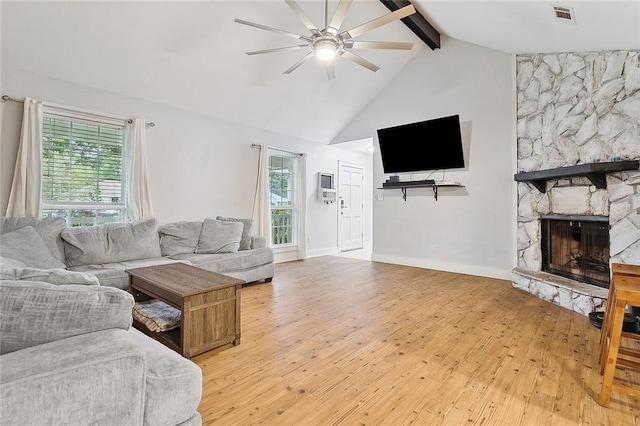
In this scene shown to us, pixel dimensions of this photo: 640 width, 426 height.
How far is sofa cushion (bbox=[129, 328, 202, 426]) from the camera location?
1.03m

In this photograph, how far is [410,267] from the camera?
546 cm

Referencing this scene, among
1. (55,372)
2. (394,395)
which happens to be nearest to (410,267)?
(394,395)

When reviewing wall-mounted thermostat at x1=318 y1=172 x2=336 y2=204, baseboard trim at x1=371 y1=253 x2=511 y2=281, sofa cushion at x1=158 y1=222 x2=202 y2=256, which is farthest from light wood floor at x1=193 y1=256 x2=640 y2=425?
wall-mounted thermostat at x1=318 y1=172 x2=336 y2=204

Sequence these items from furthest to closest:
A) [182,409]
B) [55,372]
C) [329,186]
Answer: [329,186], [182,409], [55,372]

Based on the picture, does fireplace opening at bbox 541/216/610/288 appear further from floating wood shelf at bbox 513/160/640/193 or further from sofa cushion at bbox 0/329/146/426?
sofa cushion at bbox 0/329/146/426

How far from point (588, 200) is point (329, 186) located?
4.48 meters

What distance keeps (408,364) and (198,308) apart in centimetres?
152

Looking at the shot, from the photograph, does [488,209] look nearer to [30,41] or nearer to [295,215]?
[295,215]

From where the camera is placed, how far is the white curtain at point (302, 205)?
6.23 m

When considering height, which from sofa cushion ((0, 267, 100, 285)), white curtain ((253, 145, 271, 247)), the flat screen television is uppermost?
the flat screen television

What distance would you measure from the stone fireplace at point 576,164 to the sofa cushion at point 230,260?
11.1 feet

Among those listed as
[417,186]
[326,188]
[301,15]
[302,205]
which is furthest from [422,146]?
[301,15]

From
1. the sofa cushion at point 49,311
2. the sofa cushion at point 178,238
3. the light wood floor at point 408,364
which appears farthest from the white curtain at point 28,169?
the sofa cushion at point 49,311

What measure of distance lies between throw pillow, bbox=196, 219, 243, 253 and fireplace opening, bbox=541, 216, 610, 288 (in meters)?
4.07
